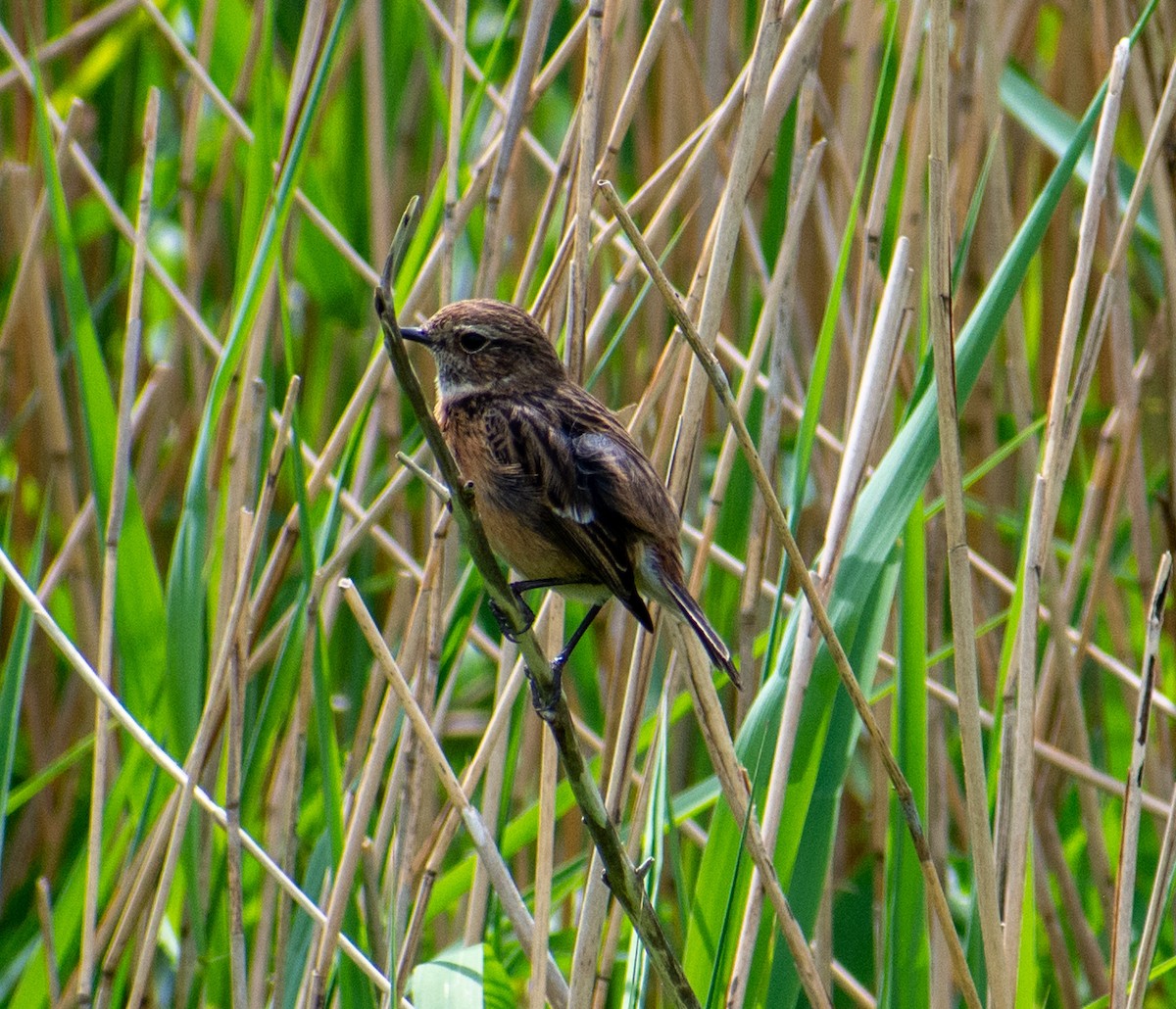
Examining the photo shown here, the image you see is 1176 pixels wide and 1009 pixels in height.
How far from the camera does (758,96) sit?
2.03 metres

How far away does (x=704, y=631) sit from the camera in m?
1.91

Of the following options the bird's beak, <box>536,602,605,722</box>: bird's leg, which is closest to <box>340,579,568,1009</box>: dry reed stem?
<box>536,602,605,722</box>: bird's leg

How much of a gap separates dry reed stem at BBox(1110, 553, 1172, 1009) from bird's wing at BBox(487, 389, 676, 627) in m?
0.70

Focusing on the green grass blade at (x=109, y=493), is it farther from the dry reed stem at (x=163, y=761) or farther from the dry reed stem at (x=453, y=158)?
the dry reed stem at (x=453, y=158)

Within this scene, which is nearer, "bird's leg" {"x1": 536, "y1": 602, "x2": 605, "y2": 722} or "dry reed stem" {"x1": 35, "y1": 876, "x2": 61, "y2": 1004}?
"bird's leg" {"x1": 536, "y1": 602, "x2": 605, "y2": 722}

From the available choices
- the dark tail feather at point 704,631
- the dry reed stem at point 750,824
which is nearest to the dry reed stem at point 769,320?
the dark tail feather at point 704,631

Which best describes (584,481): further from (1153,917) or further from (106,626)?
(1153,917)

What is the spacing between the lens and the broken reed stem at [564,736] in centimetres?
147

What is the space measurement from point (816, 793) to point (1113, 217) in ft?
5.43

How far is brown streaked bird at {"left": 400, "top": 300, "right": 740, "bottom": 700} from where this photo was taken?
2.13 meters

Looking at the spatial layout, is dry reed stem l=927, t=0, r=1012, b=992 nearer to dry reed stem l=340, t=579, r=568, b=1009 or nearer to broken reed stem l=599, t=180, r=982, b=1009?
broken reed stem l=599, t=180, r=982, b=1009

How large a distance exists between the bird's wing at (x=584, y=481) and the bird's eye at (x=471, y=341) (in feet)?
0.39

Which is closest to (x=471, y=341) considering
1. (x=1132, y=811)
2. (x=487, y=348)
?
(x=487, y=348)

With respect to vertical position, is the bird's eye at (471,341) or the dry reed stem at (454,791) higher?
the bird's eye at (471,341)
